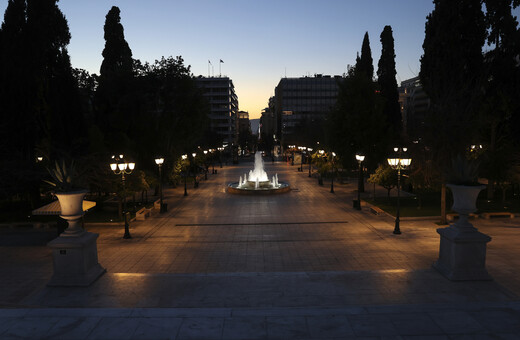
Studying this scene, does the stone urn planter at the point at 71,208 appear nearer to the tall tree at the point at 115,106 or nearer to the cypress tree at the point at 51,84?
the cypress tree at the point at 51,84

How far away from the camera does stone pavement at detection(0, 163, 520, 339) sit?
679cm

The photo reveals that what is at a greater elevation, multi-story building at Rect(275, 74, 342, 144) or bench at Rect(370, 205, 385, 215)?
multi-story building at Rect(275, 74, 342, 144)

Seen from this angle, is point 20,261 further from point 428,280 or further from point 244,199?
point 244,199

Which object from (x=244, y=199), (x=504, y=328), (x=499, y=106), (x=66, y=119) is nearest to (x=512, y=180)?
(x=499, y=106)

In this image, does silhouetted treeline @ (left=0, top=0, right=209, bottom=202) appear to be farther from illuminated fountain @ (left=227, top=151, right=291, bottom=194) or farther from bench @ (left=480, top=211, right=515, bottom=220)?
bench @ (left=480, top=211, right=515, bottom=220)

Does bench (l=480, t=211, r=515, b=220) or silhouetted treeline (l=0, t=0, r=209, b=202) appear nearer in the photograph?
bench (l=480, t=211, r=515, b=220)

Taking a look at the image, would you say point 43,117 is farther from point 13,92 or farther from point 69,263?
point 69,263

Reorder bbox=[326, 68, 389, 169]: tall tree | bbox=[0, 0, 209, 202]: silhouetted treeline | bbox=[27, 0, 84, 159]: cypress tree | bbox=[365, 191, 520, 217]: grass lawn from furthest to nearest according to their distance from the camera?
1. bbox=[326, 68, 389, 169]: tall tree
2. bbox=[27, 0, 84, 159]: cypress tree
3. bbox=[0, 0, 209, 202]: silhouetted treeline
4. bbox=[365, 191, 520, 217]: grass lawn

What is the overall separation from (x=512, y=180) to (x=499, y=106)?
22.0 ft

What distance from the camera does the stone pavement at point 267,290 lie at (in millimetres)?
6789

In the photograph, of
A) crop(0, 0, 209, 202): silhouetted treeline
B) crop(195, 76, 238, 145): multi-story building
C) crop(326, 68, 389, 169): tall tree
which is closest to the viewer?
crop(0, 0, 209, 202): silhouetted treeline

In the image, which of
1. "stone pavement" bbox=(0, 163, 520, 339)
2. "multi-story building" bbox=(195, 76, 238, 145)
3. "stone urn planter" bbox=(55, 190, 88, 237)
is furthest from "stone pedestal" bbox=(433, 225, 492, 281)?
"multi-story building" bbox=(195, 76, 238, 145)

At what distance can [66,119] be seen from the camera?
24.8m

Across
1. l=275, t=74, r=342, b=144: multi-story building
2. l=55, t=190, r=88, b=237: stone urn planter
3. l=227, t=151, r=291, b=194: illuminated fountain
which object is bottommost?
l=227, t=151, r=291, b=194: illuminated fountain
